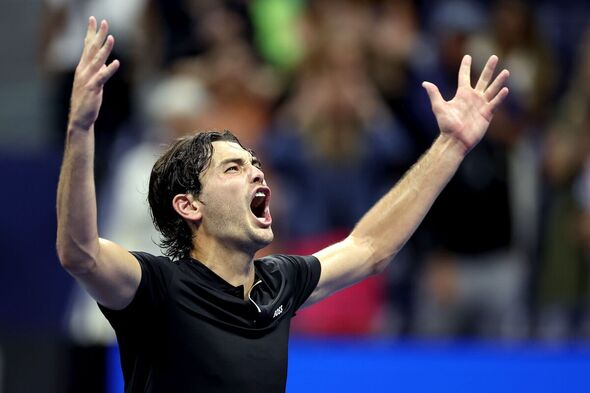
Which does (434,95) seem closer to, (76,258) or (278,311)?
(278,311)

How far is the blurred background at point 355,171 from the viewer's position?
335 inches

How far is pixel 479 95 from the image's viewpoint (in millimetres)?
5633

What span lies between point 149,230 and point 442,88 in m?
2.92

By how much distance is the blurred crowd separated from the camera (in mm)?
9508

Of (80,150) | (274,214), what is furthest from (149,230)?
(80,150)

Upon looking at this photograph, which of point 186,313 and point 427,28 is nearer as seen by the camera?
point 186,313

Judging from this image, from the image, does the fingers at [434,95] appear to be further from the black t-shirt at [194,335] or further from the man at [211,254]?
the black t-shirt at [194,335]

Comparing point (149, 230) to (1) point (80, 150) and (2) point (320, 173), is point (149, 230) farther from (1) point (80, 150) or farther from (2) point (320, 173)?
(1) point (80, 150)

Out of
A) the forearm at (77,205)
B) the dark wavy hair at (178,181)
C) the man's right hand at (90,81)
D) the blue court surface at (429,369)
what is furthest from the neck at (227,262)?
the blue court surface at (429,369)

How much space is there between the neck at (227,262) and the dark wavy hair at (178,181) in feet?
0.39

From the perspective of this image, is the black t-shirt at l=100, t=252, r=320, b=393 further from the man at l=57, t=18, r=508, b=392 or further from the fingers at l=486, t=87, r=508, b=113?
the fingers at l=486, t=87, r=508, b=113

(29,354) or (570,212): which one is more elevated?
(570,212)

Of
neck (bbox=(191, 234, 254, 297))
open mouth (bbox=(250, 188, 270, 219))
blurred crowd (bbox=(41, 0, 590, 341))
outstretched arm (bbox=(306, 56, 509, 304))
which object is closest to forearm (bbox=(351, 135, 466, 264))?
outstretched arm (bbox=(306, 56, 509, 304))

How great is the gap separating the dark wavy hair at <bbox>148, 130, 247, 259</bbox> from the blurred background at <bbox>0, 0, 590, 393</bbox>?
3370mm
